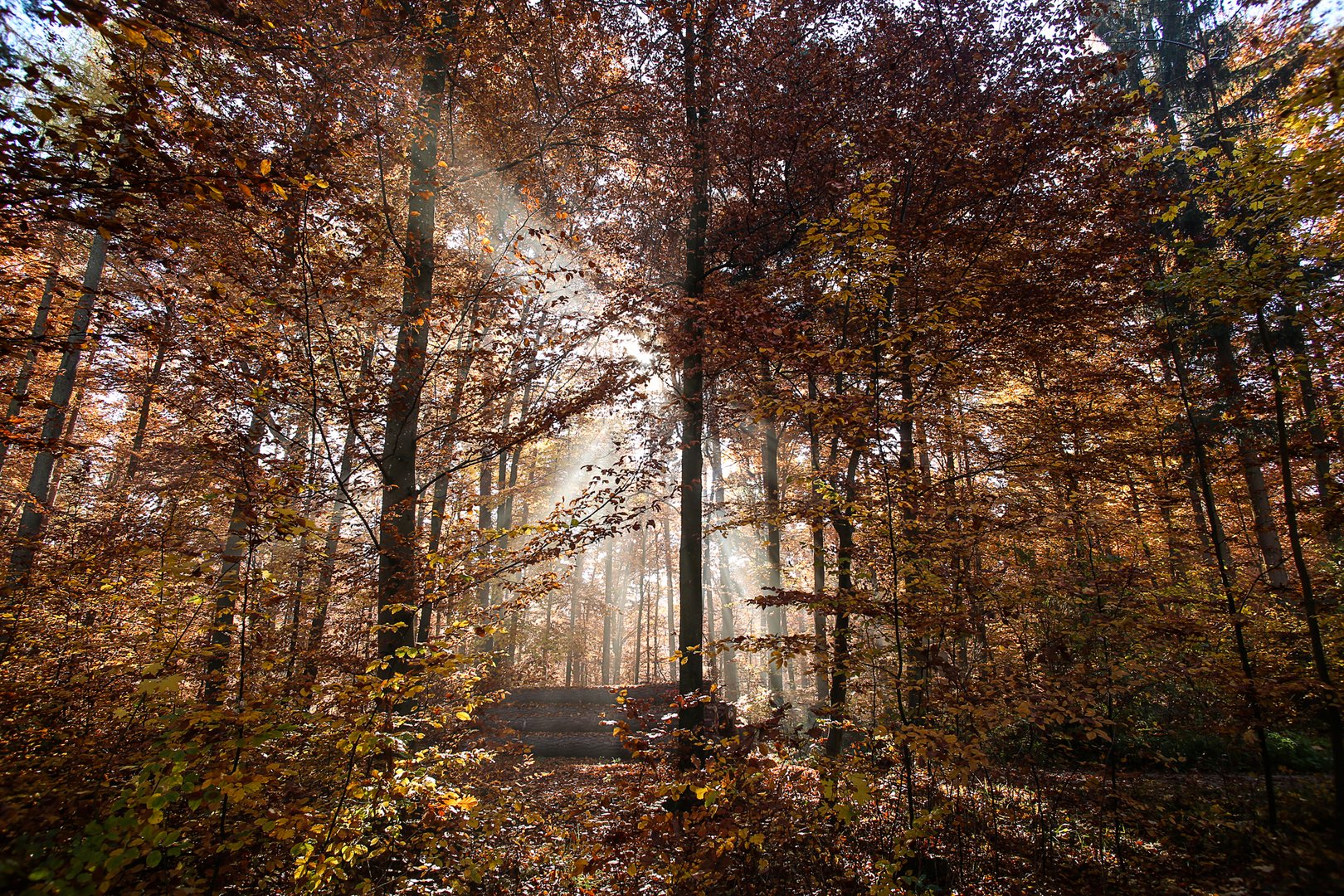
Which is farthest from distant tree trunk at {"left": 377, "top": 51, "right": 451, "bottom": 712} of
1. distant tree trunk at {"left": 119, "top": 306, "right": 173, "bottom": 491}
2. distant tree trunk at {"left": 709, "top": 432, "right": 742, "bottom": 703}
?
distant tree trunk at {"left": 709, "top": 432, "right": 742, "bottom": 703}

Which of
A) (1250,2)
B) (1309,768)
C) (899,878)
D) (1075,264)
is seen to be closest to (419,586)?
(899,878)

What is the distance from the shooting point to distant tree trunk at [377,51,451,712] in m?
5.78

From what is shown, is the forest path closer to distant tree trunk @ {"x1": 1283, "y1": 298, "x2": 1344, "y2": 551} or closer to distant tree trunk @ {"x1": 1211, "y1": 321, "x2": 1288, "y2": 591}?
distant tree trunk @ {"x1": 1283, "y1": 298, "x2": 1344, "y2": 551}

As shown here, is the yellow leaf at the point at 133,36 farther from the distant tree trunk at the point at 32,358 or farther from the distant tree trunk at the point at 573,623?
the distant tree trunk at the point at 573,623

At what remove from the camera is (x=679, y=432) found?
387 inches

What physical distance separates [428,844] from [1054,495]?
10.5 meters

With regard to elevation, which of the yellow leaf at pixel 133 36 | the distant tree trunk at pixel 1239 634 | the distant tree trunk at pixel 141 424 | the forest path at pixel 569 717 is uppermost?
the distant tree trunk at pixel 141 424

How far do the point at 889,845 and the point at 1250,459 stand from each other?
6.36 meters

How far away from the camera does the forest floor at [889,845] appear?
4.17 metres

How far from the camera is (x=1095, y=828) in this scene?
6395 millimetres

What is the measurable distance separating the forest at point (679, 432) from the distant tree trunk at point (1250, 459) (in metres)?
0.14

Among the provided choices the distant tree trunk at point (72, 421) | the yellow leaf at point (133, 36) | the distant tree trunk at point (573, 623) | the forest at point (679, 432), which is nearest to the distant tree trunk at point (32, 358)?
the forest at point (679, 432)

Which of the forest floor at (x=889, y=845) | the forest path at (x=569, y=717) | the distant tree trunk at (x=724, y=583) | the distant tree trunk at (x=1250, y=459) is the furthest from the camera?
the distant tree trunk at (x=724, y=583)

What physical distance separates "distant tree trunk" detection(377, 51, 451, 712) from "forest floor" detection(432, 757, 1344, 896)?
214 cm
